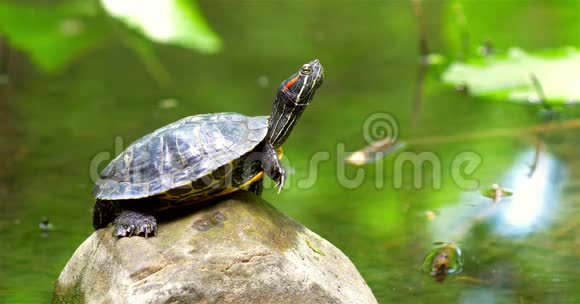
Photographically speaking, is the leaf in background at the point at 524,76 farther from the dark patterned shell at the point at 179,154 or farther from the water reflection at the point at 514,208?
the dark patterned shell at the point at 179,154

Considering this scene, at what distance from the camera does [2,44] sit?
7.16 m

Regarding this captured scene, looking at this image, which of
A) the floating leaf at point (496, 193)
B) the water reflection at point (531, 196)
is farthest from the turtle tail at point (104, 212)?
the floating leaf at point (496, 193)

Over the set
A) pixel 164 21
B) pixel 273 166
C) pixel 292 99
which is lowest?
pixel 273 166

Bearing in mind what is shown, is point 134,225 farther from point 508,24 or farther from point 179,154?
point 508,24

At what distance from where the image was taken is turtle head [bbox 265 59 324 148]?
9.27ft

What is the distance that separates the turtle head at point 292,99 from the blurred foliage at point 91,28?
172 cm

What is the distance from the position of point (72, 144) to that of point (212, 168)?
2410 mm

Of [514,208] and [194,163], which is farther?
[514,208]

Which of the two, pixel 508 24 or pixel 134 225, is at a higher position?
pixel 508 24

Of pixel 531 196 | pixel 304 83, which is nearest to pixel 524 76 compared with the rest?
pixel 531 196

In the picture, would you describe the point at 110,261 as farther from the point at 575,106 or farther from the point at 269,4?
the point at 269,4

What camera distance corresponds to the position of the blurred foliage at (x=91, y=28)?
446cm

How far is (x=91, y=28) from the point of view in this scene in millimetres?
7598

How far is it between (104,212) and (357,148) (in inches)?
80.3
